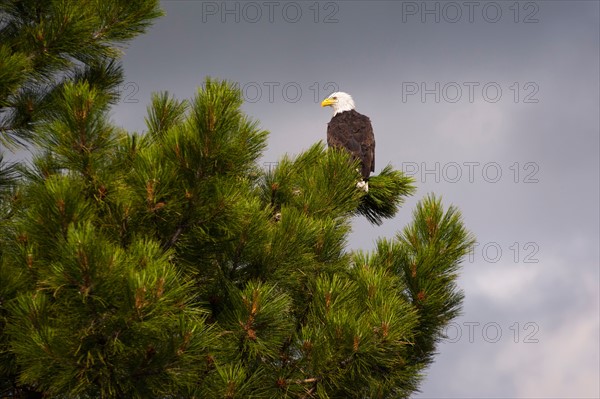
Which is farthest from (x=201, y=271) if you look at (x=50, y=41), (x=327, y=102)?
(x=327, y=102)

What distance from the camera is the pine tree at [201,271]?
617cm

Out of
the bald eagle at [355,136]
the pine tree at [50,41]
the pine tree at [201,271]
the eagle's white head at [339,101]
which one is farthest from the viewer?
the eagle's white head at [339,101]

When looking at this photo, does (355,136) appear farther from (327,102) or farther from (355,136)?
(327,102)

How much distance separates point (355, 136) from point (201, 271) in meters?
5.57

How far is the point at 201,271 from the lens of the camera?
24.5ft

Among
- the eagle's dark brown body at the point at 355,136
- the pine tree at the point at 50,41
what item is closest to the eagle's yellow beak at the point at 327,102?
the eagle's dark brown body at the point at 355,136

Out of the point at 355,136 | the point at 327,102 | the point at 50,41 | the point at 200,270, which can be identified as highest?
the point at 327,102

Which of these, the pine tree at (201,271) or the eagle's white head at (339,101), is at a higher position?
the eagle's white head at (339,101)

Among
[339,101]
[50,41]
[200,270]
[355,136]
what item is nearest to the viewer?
[200,270]

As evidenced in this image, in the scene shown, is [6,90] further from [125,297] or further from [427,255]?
[427,255]

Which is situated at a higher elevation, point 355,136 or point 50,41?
point 355,136

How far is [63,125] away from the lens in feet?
22.0

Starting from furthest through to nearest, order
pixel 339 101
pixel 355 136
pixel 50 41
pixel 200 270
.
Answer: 1. pixel 339 101
2. pixel 355 136
3. pixel 50 41
4. pixel 200 270

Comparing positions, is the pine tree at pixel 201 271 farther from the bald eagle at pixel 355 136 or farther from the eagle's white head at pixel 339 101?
the eagle's white head at pixel 339 101
